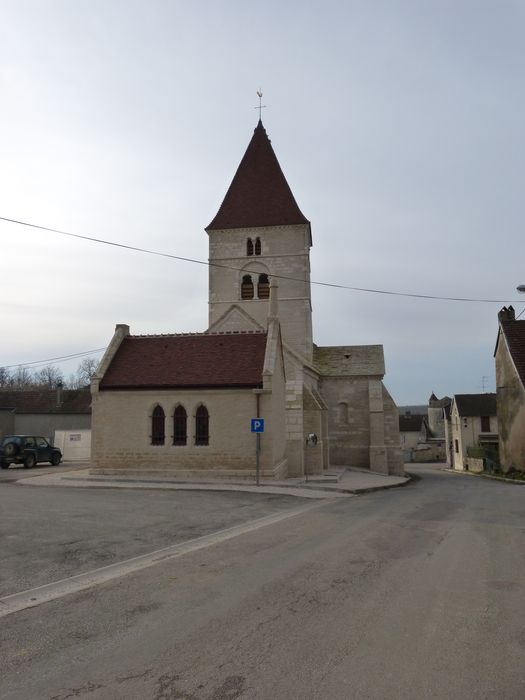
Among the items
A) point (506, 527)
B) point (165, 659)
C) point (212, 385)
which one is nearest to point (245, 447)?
point (212, 385)

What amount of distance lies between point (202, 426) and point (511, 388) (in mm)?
20651

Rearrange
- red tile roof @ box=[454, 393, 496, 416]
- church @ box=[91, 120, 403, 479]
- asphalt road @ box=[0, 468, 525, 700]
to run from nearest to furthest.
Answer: asphalt road @ box=[0, 468, 525, 700], church @ box=[91, 120, 403, 479], red tile roof @ box=[454, 393, 496, 416]

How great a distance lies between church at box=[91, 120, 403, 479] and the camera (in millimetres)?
21406

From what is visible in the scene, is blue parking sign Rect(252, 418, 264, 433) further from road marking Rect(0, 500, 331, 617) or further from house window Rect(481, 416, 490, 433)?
house window Rect(481, 416, 490, 433)

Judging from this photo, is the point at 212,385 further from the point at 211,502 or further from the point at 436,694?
the point at 436,694

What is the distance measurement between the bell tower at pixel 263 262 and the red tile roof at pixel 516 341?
12.1 metres

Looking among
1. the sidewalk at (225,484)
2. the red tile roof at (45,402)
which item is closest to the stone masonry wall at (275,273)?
the sidewalk at (225,484)

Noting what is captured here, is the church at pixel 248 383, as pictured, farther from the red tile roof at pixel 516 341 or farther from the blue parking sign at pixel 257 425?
the red tile roof at pixel 516 341

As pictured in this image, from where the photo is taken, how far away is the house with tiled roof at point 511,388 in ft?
100

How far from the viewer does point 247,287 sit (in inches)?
1328

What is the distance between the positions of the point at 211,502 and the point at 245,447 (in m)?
5.96

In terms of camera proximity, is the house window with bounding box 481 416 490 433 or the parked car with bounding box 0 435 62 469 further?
the house window with bounding box 481 416 490 433

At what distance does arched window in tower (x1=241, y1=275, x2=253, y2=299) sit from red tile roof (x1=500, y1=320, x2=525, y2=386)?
52.6ft

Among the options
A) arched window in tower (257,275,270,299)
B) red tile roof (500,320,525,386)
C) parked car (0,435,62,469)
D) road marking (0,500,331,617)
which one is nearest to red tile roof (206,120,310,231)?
arched window in tower (257,275,270,299)
